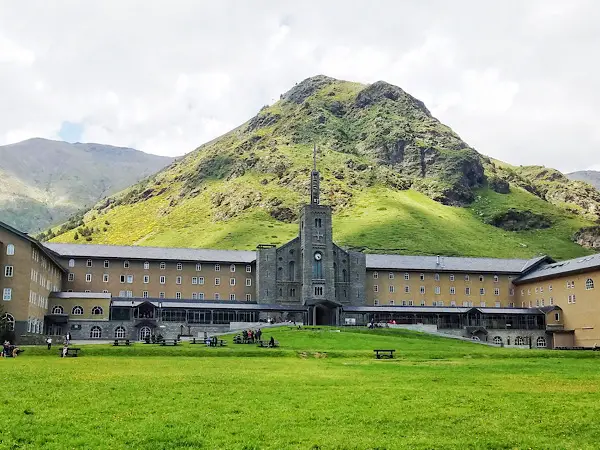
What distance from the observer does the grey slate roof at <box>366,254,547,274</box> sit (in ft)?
414

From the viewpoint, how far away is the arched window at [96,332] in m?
98.2

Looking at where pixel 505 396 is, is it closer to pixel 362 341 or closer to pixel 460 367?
pixel 460 367

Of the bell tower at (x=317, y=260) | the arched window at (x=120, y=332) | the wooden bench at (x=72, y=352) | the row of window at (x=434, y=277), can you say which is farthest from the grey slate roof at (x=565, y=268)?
the wooden bench at (x=72, y=352)

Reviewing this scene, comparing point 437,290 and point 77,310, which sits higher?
point 437,290

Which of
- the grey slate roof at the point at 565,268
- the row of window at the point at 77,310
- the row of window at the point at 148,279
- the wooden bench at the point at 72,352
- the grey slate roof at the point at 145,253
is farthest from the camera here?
the grey slate roof at the point at 145,253

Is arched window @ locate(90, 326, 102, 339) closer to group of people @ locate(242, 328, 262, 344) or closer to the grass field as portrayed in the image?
group of people @ locate(242, 328, 262, 344)

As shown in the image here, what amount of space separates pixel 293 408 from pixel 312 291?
9335cm

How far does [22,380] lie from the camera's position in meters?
31.1

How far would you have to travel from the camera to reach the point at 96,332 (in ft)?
324

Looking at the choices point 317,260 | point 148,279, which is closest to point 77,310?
point 148,279

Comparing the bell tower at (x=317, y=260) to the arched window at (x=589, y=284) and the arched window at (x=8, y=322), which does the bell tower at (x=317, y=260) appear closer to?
the arched window at (x=589, y=284)

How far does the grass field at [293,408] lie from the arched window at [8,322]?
3977 centimetres

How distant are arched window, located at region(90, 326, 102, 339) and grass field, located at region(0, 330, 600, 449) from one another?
5932 cm

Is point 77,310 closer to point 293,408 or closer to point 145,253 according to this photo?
point 145,253
